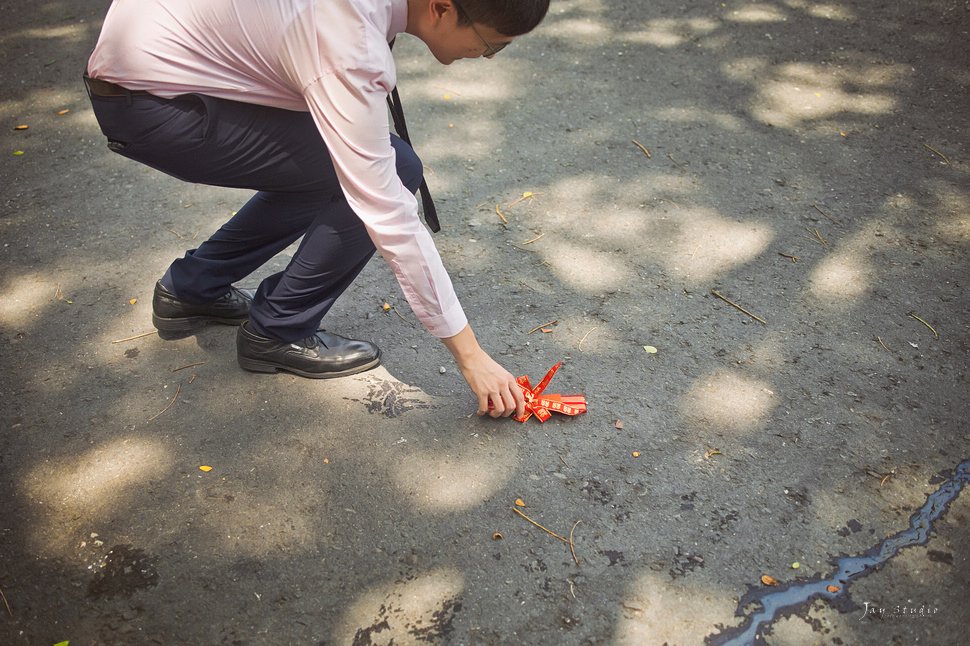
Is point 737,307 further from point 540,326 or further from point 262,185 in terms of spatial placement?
point 262,185

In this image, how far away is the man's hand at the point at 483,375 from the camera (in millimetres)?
1931

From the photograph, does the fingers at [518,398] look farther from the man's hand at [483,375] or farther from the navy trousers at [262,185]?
the navy trousers at [262,185]

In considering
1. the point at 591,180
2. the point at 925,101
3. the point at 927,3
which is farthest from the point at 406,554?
the point at 927,3

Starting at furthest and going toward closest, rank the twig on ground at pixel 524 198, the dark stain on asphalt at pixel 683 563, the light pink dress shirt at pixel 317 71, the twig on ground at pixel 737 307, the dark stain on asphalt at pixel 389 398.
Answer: the twig on ground at pixel 524 198
the twig on ground at pixel 737 307
the dark stain on asphalt at pixel 389 398
the dark stain on asphalt at pixel 683 563
the light pink dress shirt at pixel 317 71

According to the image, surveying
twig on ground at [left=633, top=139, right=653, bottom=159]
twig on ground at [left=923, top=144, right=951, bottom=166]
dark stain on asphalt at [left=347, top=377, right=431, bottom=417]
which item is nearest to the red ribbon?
dark stain on asphalt at [left=347, top=377, right=431, bottom=417]

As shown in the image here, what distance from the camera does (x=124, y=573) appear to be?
188 centimetres

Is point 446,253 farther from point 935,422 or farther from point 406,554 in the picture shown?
point 935,422

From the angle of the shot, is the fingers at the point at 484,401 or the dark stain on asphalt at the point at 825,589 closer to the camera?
the dark stain on asphalt at the point at 825,589

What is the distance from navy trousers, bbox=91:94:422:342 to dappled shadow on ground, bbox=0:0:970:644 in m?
Answer: 0.26

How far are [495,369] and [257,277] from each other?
122 centimetres

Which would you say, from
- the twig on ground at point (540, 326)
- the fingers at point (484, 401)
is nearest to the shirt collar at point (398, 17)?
the fingers at point (484, 401)

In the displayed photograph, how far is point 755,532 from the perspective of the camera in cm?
198

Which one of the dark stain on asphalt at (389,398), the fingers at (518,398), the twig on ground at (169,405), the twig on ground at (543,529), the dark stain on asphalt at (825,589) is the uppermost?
Result: the fingers at (518,398)

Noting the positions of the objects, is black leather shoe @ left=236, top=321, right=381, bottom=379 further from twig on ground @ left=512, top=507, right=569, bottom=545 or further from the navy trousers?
twig on ground @ left=512, top=507, right=569, bottom=545
